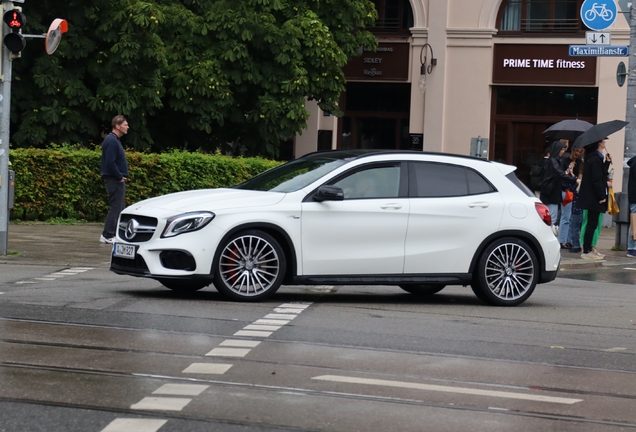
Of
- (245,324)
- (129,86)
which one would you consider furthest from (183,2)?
(245,324)

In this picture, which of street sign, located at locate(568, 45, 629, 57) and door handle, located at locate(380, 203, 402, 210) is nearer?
door handle, located at locate(380, 203, 402, 210)

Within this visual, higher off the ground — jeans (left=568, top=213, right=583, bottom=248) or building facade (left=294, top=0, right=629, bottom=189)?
building facade (left=294, top=0, right=629, bottom=189)

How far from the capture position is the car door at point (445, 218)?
1151 cm

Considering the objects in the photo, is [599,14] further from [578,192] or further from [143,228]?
[143,228]

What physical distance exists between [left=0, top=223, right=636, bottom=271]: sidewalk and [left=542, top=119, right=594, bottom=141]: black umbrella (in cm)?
274

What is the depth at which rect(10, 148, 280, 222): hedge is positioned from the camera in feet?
71.2

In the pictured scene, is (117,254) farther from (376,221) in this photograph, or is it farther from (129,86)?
(129,86)

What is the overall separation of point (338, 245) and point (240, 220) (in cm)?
102

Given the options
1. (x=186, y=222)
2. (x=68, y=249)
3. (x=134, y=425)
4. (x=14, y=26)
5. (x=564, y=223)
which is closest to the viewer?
(x=134, y=425)

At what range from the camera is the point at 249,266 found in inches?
429

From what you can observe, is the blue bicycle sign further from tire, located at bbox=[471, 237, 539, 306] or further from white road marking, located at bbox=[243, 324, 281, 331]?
white road marking, located at bbox=[243, 324, 281, 331]

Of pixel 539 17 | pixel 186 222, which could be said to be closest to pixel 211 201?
pixel 186 222

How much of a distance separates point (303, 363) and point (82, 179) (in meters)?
15.2

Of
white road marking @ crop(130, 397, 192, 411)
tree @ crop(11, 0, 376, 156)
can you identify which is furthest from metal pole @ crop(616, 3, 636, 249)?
white road marking @ crop(130, 397, 192, 411)
